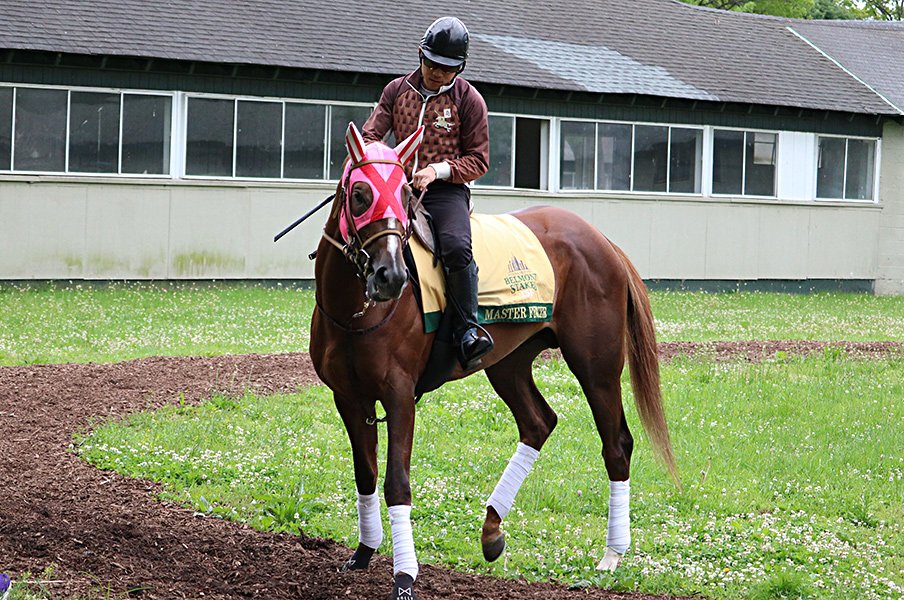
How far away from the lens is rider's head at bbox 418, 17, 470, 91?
629 centimetres

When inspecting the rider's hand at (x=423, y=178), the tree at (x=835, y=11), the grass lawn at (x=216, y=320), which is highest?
the tree at (x=835, y=11)

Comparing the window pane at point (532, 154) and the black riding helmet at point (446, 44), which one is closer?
the black riding helmet at point (446, 44)

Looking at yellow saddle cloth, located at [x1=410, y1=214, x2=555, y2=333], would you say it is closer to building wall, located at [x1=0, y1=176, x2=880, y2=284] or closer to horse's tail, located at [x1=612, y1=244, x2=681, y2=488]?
horse's tail, located at [x1=612, y1=244, x2=681, y2=488]

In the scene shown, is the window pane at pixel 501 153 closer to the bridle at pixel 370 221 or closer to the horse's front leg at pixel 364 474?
the horse's front leg at pixel 364 474

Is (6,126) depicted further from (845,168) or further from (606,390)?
(845,168)

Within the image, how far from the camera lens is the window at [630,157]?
91.0 feet

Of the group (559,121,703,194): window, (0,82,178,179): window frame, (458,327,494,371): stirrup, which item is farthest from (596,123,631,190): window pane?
(458,327,494,371): stirrup

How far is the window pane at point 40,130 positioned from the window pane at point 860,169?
19.8 metres

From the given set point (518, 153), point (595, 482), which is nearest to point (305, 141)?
point (518, 153)

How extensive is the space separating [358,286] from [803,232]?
26.0 metres

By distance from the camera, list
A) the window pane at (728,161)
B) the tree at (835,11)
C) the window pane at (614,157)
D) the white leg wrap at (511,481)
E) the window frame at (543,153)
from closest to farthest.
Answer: the white leg wrap at (511,481) < the window frame at (543,153) < the window pane at (614,157) < the window pane at (728,161) < the tree at (835,11)

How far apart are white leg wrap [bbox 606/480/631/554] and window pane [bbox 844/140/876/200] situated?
2602 centimetres

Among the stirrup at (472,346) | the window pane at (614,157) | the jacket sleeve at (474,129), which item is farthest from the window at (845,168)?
the stirrup at (472,346)

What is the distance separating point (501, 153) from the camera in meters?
26.7
